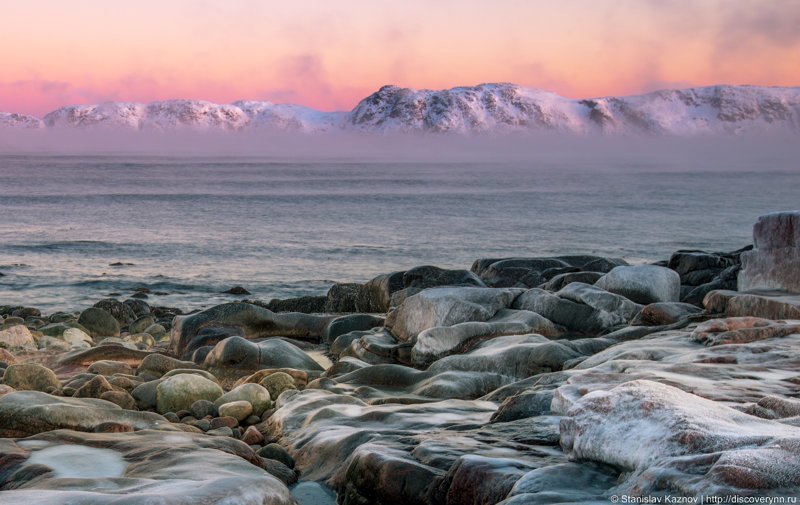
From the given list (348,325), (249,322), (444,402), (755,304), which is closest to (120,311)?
(249,322)

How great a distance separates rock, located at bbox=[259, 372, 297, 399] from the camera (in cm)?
1074

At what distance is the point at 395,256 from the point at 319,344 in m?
19.8

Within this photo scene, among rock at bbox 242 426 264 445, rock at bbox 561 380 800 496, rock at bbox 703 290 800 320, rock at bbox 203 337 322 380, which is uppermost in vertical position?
rock at bbox 561 380 800 496

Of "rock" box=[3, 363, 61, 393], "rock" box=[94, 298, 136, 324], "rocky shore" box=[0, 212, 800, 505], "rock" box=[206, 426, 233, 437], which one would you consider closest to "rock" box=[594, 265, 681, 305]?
"rocky shore" box=[0, 212, 800, 505]

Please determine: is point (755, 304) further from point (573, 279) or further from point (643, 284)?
point (573, 279)

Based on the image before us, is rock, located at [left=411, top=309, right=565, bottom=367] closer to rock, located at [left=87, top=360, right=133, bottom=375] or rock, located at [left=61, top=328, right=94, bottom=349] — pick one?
rock, located at [left=87, top=360, right=133, bottom=375]

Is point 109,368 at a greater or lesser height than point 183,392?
lesser

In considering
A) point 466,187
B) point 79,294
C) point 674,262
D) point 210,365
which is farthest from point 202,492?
point 466,187

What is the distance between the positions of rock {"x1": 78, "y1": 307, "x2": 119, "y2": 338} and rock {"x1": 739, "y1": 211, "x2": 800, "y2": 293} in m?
12.3

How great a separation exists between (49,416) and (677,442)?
214 inches

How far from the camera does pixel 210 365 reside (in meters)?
12.9

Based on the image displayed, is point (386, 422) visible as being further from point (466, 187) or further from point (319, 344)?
point (466, 187)

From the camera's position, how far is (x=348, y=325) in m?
16.0

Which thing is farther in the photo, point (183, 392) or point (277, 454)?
point (183, 392)
